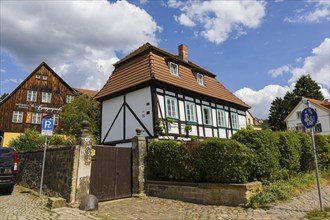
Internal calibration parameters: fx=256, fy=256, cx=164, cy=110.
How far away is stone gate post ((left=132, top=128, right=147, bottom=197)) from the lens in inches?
425

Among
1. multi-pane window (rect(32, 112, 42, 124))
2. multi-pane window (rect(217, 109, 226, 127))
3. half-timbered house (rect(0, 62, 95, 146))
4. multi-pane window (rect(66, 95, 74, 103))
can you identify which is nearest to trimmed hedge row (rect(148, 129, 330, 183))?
multi-pane window (rect(217, 109, 226, 127))

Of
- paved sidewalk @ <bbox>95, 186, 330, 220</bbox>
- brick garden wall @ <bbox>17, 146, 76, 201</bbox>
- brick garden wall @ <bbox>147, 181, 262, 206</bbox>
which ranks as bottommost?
paved sidewalk @ <bbox>95, 186, 330, 220</bbox>

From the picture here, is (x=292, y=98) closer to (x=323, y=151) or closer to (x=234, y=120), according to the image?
(x=234, y=120)

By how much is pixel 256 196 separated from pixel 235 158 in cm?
133

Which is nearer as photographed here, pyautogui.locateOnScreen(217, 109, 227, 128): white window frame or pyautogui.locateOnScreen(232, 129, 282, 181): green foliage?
pyautogui.locateOnScreen(232, 129, 282, 181): green foliage

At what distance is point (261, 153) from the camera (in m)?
9.07

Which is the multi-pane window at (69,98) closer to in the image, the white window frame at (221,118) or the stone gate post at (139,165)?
the white window frame at (221,118)

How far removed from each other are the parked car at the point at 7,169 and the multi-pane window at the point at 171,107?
7.94 metres

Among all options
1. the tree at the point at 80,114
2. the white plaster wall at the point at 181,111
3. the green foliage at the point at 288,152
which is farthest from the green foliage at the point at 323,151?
the tree at the point at 80,114

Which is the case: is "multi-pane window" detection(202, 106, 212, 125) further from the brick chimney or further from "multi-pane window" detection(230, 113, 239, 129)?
the brick chimney

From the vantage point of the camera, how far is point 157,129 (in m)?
13.7

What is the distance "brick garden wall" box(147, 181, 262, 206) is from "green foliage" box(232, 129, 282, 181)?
0.64 metres

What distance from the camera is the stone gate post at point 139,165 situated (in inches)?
425

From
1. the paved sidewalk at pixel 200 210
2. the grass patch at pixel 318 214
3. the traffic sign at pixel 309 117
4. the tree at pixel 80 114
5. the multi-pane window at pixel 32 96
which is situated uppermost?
the multi-pane window at pixel 32 96
